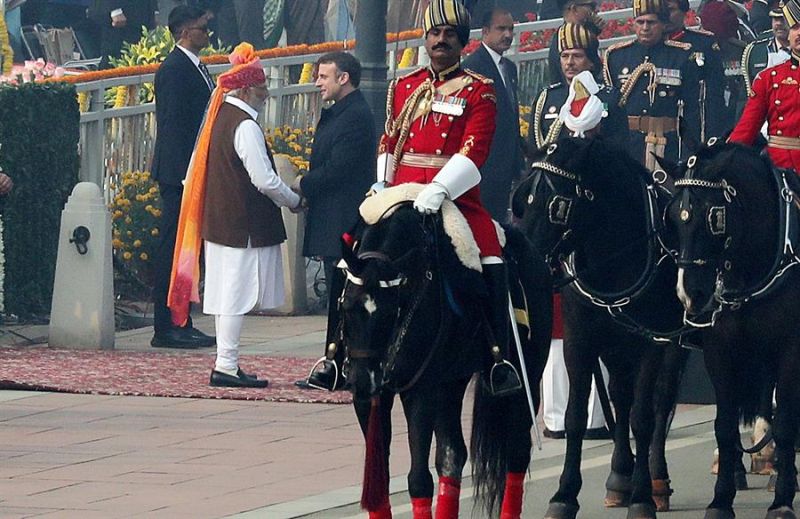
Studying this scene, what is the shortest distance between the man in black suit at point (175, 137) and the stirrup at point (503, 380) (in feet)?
21.9

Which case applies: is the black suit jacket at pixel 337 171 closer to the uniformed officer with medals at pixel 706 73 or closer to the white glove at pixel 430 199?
the uniformed officer with medals at pixel 706 73

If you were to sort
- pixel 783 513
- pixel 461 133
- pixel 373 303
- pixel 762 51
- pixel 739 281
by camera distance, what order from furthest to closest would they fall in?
pixel 762 51 → pixel 783 513 → pixel 739 281 → pixel 461 133 → pixel 373 303

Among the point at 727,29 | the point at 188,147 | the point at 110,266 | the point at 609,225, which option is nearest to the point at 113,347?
the point at 110,266

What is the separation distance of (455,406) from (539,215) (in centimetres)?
113

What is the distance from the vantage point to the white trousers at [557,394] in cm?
1157

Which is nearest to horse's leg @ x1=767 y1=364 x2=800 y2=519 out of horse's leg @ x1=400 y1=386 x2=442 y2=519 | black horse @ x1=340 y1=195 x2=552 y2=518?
black horse @ x1=340 y1=195 x2=552 y2=518

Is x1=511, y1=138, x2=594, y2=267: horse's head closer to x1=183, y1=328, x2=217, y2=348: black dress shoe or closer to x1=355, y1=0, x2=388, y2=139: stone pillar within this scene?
x1=183, y1=328, x2=217, y2=348: black dress shoe

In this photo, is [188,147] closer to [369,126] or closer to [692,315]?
[369,126]

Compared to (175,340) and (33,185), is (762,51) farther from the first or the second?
(33,185)

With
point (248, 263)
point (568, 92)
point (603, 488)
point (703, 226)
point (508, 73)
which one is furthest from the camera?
point (508, 73)

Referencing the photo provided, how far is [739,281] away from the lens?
360 inches

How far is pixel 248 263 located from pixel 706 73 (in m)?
4.51

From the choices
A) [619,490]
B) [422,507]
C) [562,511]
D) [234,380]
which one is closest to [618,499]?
[619,490]

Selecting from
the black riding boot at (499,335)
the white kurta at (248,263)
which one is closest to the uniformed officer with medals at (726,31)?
the white kurta at (248,263)
